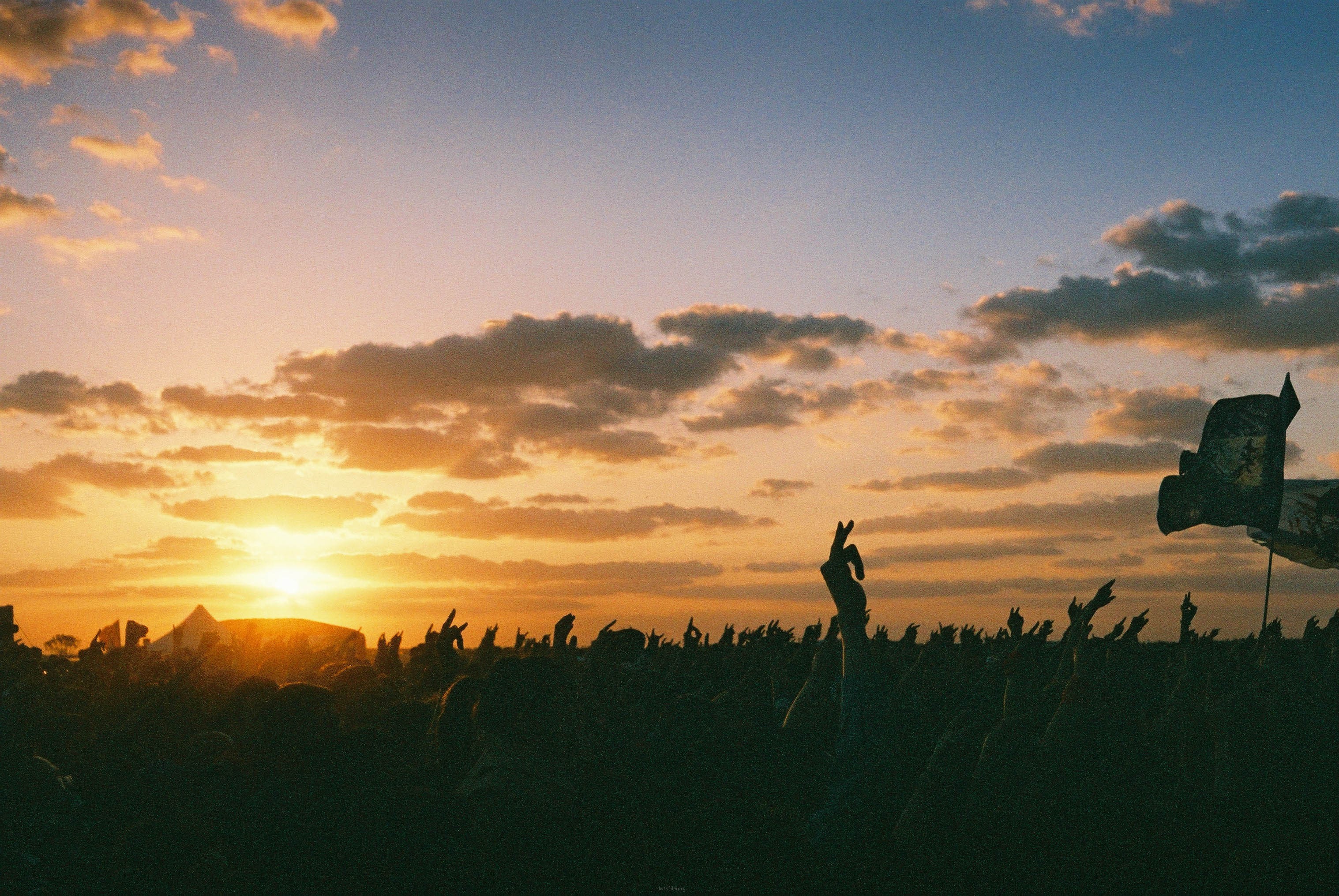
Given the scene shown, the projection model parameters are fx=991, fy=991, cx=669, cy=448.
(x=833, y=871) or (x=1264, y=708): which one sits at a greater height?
(x=1264, y=708)

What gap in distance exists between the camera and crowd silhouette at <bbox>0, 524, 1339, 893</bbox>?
703 centimetres

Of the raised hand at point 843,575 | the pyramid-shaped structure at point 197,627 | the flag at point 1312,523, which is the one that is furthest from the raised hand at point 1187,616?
the pyramid-shaped structure at point 197,627

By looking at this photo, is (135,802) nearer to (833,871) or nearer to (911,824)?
(833,871)

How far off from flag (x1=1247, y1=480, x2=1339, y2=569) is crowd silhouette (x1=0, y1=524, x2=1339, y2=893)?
31207 millimetres

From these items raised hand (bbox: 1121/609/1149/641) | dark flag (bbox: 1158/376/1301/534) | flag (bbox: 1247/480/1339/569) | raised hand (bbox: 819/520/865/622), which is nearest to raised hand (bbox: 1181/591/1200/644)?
raised hand (bbox: 1121/609/1149/641)

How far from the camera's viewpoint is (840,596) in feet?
26.7

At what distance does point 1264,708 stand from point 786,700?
16.8ft

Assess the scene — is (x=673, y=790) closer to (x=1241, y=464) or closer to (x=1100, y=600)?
(x=1100, y=600)

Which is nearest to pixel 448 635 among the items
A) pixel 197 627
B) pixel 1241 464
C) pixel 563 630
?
pixel 563 630

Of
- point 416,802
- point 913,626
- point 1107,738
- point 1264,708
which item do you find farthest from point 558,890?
point 913,626

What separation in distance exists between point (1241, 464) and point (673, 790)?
29168 mm

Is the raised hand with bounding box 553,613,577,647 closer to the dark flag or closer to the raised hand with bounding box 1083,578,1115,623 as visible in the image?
the raised hand with bounding box 1083,578,1115,623

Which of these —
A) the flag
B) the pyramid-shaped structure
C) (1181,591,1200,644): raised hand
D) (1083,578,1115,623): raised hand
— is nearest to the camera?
(1083,578,1115,623): raised hand

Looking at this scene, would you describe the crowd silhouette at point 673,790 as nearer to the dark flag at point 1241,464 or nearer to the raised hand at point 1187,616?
the raised hand at point 1187,616
